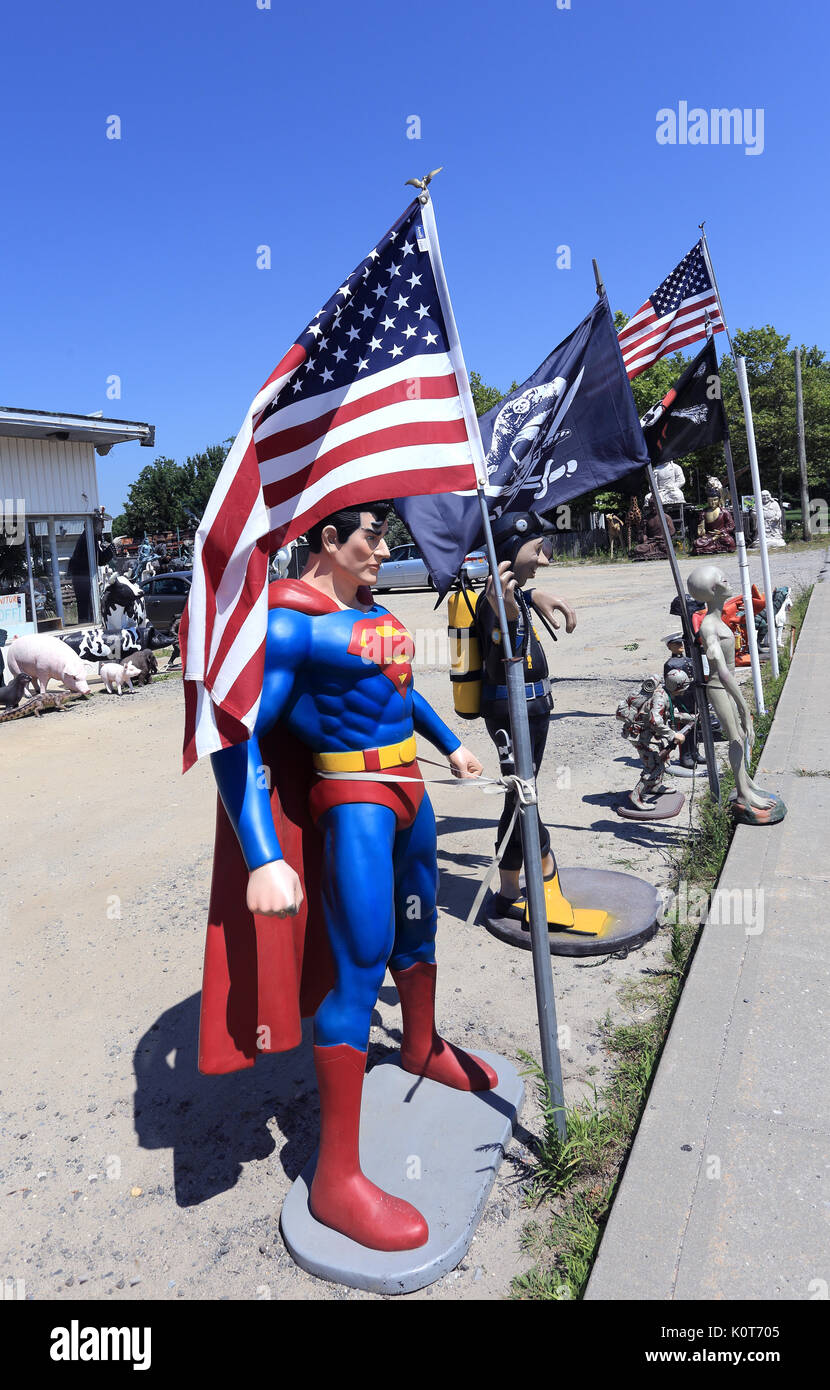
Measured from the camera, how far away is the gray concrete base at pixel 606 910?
408 centimetres

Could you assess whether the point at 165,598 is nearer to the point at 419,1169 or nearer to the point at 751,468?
the point at 751,468

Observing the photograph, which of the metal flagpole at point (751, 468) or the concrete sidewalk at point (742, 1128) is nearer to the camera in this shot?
the concrete sidewalk at point (742, 1128)

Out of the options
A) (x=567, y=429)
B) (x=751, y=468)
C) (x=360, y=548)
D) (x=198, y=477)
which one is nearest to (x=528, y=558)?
(x=567, y=429)

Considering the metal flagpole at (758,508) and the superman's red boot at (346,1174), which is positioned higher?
the metal flagpole at (758,508)

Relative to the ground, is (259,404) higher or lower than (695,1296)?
higher

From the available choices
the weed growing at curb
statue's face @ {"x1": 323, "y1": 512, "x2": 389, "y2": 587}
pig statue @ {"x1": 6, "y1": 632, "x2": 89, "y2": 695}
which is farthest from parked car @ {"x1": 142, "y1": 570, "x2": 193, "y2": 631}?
statue's face @ {"x1": 323, "y1": 512, "x2": 389, "y2": 587}

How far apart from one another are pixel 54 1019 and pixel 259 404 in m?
2.92

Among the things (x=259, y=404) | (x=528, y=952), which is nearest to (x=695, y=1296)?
(x=528, y=952)

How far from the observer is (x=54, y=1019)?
3885mm

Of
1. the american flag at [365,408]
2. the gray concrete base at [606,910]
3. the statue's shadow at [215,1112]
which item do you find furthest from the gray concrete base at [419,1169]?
the american flag at [365,408]

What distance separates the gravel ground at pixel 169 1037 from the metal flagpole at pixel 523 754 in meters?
0.39

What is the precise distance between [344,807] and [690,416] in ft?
14.6

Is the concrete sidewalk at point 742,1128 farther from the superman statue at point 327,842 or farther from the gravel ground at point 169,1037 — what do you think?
the superman statue at point 327,842
